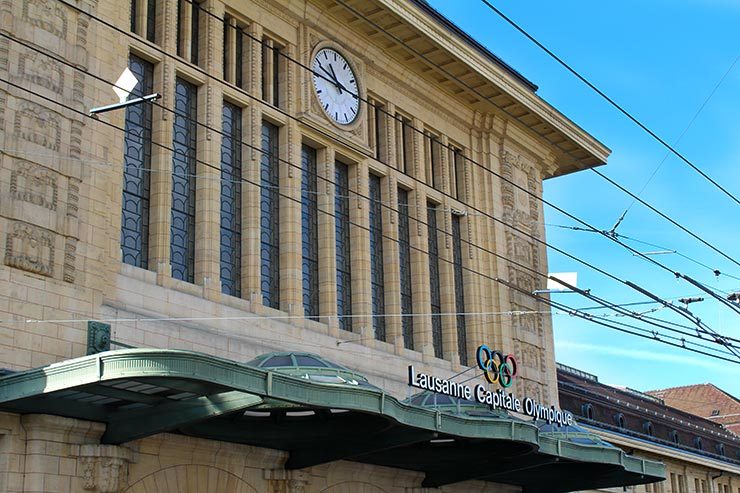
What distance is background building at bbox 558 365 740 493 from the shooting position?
47.2 m

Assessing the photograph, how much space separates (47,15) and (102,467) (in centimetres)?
961

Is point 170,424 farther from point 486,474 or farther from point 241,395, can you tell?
point 486,474

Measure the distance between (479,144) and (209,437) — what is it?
724 inches

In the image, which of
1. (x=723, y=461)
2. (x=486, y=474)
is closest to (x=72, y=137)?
(x=486, y=474)

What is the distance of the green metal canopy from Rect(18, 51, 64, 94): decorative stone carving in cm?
662

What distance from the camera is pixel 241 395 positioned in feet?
69.6

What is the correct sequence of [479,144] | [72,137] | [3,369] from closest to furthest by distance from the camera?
[3,369]
[72,137]
[479,144]

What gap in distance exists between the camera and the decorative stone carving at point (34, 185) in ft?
73.2

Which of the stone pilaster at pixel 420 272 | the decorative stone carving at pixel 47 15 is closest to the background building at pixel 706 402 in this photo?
the stone pilaster at pixel 420 272

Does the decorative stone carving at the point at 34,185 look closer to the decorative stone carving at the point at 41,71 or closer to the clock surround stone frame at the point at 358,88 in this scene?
the decorative stone carving at the point at 41,71

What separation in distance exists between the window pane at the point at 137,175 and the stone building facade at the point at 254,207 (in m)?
0.05

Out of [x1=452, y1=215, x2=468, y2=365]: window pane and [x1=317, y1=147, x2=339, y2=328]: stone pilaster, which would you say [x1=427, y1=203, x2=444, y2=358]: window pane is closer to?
[x1=452, y1=215, x2=468, y2=365]: window pane

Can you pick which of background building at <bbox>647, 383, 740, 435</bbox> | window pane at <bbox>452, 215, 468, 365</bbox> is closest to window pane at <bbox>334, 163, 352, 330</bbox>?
window pane at <bbox>452, 215, 468, 365</bbox>

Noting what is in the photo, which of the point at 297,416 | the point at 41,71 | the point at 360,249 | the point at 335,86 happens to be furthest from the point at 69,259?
the point at 335,86
